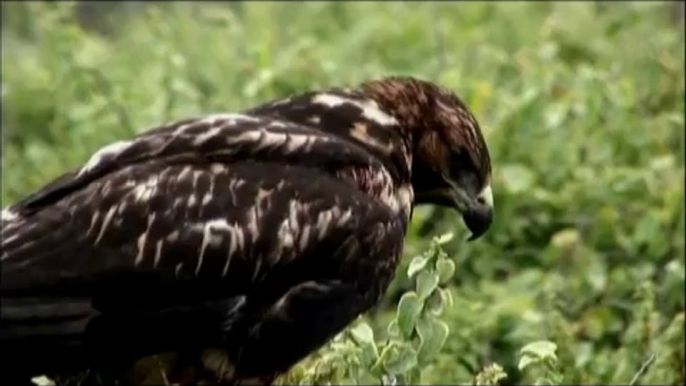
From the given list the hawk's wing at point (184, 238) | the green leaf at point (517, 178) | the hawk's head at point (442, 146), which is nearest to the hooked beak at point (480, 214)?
the hawk's head at point (442, 146)

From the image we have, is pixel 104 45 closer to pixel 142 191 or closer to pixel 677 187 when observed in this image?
pixel 677 187

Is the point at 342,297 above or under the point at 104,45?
above

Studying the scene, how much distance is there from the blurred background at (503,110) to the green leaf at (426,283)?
118 cm

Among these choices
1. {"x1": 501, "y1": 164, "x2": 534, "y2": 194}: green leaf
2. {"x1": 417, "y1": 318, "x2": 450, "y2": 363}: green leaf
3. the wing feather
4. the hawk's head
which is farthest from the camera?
{"x1": 501, "y1": 164, "x2": 534, "y2": 194}: green leaf

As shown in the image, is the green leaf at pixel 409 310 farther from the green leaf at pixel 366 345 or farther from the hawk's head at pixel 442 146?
the hawk's head at pixel 442 146

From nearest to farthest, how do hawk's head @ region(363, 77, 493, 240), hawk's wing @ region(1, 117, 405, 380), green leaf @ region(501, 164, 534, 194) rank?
hawk's wing @ region(1, 117, 405, 380), hawk's head @ region(363, 77, 493, 240), green leaf @ region(501, 164, 534, 194)

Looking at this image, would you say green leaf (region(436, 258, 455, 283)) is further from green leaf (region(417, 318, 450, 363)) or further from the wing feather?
the wing feather

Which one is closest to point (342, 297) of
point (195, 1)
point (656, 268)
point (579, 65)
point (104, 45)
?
point (656, 268)

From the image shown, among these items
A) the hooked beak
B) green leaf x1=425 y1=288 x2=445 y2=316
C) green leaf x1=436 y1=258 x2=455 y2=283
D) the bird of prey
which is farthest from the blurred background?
the bird of prey

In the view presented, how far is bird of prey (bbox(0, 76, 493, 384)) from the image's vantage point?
19.8 feet

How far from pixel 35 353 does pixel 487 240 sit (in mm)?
Answer: 3527

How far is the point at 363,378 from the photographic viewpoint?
21.7 feet

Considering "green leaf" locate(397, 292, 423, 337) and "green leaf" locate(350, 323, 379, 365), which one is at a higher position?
"green leaf" locate(397, 292, 423, 337)

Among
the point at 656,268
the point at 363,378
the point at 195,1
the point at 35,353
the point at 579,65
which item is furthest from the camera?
the point at 195,1
